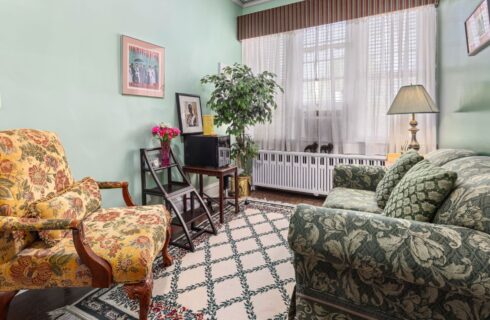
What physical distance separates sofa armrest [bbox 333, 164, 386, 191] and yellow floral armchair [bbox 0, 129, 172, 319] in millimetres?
1715

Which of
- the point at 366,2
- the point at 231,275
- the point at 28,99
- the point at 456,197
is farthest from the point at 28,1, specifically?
the point at 366,2

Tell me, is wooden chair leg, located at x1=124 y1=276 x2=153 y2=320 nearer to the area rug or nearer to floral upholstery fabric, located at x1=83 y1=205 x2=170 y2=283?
floral upholstery fabric, located at x1=83 y1=205 x2=170 y2=283

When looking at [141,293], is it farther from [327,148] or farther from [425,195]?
[327,148]

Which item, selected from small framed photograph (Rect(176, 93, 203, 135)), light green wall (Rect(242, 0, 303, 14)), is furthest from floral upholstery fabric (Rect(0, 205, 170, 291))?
light green wall (Rect(242, 0, 303, 14))

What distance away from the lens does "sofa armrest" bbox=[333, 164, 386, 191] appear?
258cm

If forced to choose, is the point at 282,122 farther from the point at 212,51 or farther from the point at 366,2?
the point at 366,2

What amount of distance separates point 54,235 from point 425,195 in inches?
74.9

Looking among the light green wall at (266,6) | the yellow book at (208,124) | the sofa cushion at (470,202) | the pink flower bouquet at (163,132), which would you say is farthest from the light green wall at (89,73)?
the sofa cushion at (470,202)

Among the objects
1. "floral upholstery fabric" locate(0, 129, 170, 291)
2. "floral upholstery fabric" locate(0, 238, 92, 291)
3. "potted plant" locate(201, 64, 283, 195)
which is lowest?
A: "floral upholstery fabric" locate(0, 238, 92, 291)

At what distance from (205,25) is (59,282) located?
10.7 ft

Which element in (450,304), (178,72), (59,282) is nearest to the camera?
(450,304)

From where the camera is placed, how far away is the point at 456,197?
3.96 feet

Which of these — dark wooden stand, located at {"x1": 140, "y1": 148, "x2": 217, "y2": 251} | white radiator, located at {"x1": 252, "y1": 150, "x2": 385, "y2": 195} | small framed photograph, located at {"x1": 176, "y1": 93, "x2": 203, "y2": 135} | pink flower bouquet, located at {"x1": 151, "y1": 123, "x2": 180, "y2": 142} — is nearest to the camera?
dark wooden stand, located at {"x1": 140, "y1": 148, "x2": 217, "y2": 251}

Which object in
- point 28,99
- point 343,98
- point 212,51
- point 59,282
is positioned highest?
point 212,51
